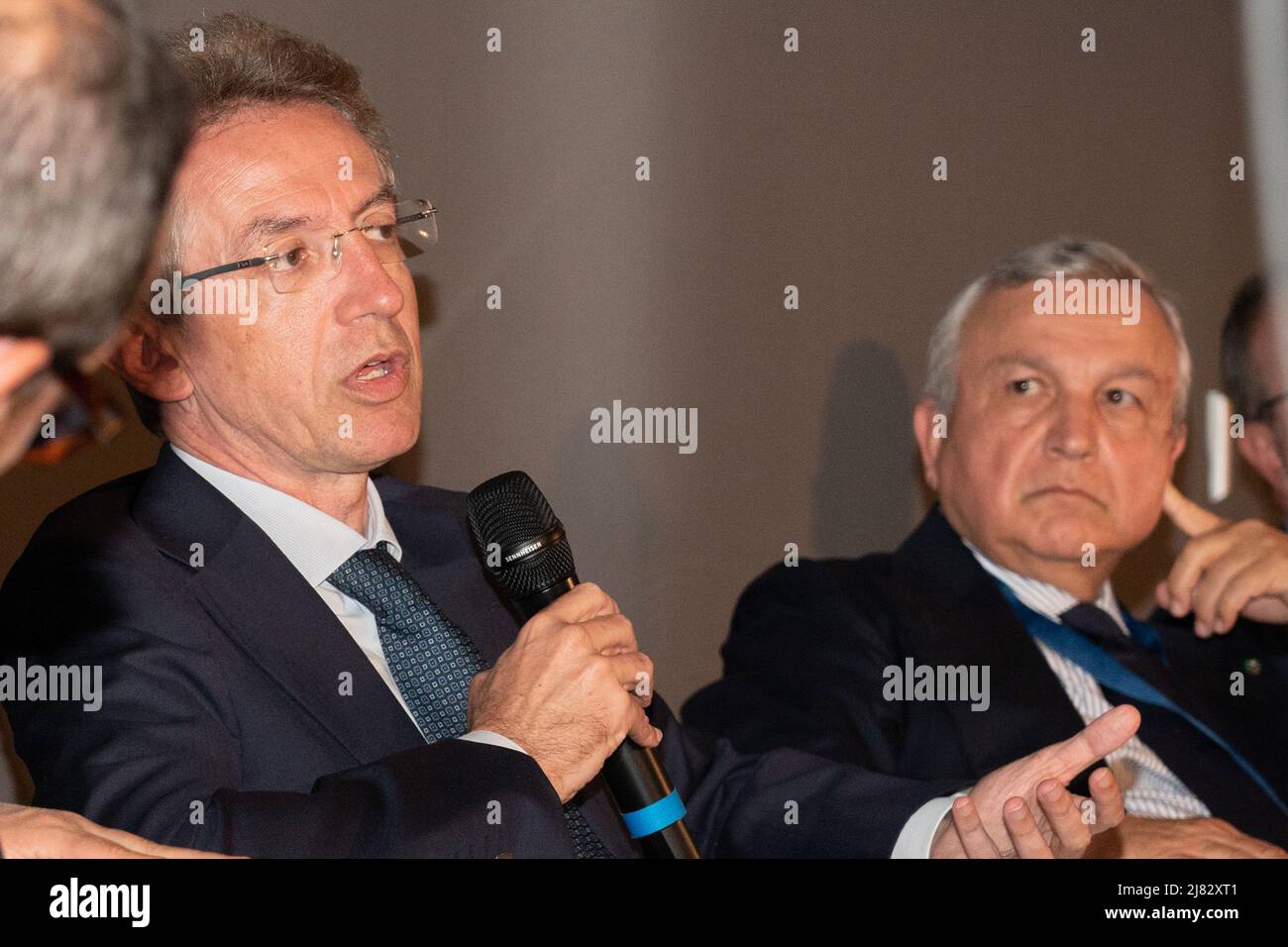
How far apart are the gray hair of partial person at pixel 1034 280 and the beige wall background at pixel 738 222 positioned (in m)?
0.33

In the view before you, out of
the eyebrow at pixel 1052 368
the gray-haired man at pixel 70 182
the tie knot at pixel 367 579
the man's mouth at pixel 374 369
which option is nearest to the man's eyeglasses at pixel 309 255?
the man's mouth at pixel 374 369

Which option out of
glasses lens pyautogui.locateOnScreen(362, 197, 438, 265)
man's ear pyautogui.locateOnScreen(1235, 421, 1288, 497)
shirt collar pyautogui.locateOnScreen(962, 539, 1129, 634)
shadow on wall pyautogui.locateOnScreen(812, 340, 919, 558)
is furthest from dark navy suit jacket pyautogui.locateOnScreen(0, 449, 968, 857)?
man's ear pyautogui.locateOnScreen(1235, 421, 1288, 497)

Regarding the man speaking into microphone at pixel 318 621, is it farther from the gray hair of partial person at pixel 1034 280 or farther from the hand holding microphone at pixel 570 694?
the gray hair of partial person at pixel 1034 280

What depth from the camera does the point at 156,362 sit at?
1942 millimetres

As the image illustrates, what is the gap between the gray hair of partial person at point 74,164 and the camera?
820mm

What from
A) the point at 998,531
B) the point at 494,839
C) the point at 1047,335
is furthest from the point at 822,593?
the point at 494,839

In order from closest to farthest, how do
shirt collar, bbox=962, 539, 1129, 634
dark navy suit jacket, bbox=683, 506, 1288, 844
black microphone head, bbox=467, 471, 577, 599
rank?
1. black microphone head, bbox=467, 471, 577, 599
2. dark navy suit jacket, bbox=683, 506, 1288, 844
3. shirt collar, bbox=962, 539, 1129, 634

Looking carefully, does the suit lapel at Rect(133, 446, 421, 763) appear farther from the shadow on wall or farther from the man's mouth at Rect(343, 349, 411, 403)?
the shadow on wall

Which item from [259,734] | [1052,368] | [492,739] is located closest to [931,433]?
[1052,368]

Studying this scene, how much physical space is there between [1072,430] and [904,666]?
20.7 inches

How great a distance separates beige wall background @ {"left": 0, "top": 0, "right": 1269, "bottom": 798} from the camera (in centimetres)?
269

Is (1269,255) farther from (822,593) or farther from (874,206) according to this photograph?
(822,593)

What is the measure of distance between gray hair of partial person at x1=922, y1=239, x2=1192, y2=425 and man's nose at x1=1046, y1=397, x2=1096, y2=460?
7.4 inches
